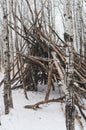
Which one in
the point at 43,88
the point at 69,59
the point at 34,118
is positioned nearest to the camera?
the point at 69,59

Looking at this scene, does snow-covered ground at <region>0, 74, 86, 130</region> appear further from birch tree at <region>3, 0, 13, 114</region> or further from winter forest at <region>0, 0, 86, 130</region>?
birch tree at <region>3, 0, 13, 114</region>

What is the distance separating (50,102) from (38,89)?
2.16m

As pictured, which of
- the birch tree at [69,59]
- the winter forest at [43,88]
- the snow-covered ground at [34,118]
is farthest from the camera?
the snow-covered ground at [34,118]

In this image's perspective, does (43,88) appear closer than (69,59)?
No

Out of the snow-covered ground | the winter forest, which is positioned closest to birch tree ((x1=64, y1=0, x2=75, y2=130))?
the winter forest

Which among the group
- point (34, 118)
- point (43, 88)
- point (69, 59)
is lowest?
point (34, 118)

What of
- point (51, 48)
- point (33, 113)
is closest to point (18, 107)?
point (33, 113)

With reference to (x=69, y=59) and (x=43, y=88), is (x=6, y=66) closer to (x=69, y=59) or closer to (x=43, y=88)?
(x=43, y=88)

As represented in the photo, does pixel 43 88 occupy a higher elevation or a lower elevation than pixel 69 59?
lower

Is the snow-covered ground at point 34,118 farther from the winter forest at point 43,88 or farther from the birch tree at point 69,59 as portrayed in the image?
the birch tree at point 69,59

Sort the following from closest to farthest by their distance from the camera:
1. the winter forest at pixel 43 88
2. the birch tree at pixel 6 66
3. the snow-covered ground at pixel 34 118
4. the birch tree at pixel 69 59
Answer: the birch tree at pixel 69 59 < the winter forest at pixel 43 88 < the snow-covered ground at pixel 34 118 < the birch tree at pixel 6 66

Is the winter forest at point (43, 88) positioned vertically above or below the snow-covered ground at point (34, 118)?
above

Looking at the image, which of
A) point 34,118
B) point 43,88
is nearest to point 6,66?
point 34,118

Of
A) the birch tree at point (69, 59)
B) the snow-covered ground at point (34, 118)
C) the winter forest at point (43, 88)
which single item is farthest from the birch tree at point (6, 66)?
the birch tree at point (69, 59)
